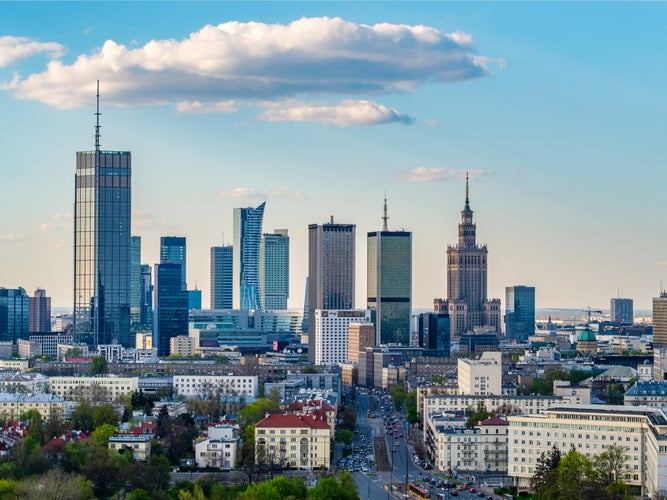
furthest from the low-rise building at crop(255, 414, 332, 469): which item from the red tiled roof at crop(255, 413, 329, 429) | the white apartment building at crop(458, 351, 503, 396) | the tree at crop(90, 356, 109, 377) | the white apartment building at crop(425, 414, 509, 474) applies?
the tree at crop(90, 356, 109, 377)

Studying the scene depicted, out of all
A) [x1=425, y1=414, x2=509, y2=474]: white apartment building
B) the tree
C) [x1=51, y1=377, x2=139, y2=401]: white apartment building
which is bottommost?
[x1=425, y1=414, x2=509, y2=474]: white apartment building

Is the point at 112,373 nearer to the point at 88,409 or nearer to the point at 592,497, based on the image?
the point at 88,409

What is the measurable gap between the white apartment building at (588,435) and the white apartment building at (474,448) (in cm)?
560

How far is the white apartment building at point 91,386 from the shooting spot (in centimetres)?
15600

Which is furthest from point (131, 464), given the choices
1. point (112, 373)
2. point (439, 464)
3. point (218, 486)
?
point (112, 373)

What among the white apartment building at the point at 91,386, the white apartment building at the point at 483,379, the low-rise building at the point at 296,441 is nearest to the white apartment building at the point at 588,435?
the low-rise building at the point at 296,441

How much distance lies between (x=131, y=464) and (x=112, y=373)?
96.8 metres

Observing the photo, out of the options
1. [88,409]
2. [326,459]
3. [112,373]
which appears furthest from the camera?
[112,373]

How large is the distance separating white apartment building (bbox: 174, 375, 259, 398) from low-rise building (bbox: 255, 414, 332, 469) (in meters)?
54.1

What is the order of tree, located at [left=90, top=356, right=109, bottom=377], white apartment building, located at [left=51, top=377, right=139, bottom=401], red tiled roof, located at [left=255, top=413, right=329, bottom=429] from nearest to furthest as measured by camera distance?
red tiled roof, located at [left=255, top=413, right=329, bottom=429] → white apartment building, located at [left=51, top=377, right=139, bottom=401] → tree, located at [left=90, top=356, right=109, bottom=377]

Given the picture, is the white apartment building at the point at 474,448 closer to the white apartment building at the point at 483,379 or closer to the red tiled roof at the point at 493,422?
the red tiled roof at the point at 493,422

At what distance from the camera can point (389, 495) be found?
89.0m

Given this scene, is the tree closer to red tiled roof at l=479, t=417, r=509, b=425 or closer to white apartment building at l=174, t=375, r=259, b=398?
white apartment building at l=174, t=375, r=259, b=398

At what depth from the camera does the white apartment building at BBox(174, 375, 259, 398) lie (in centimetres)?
16138
